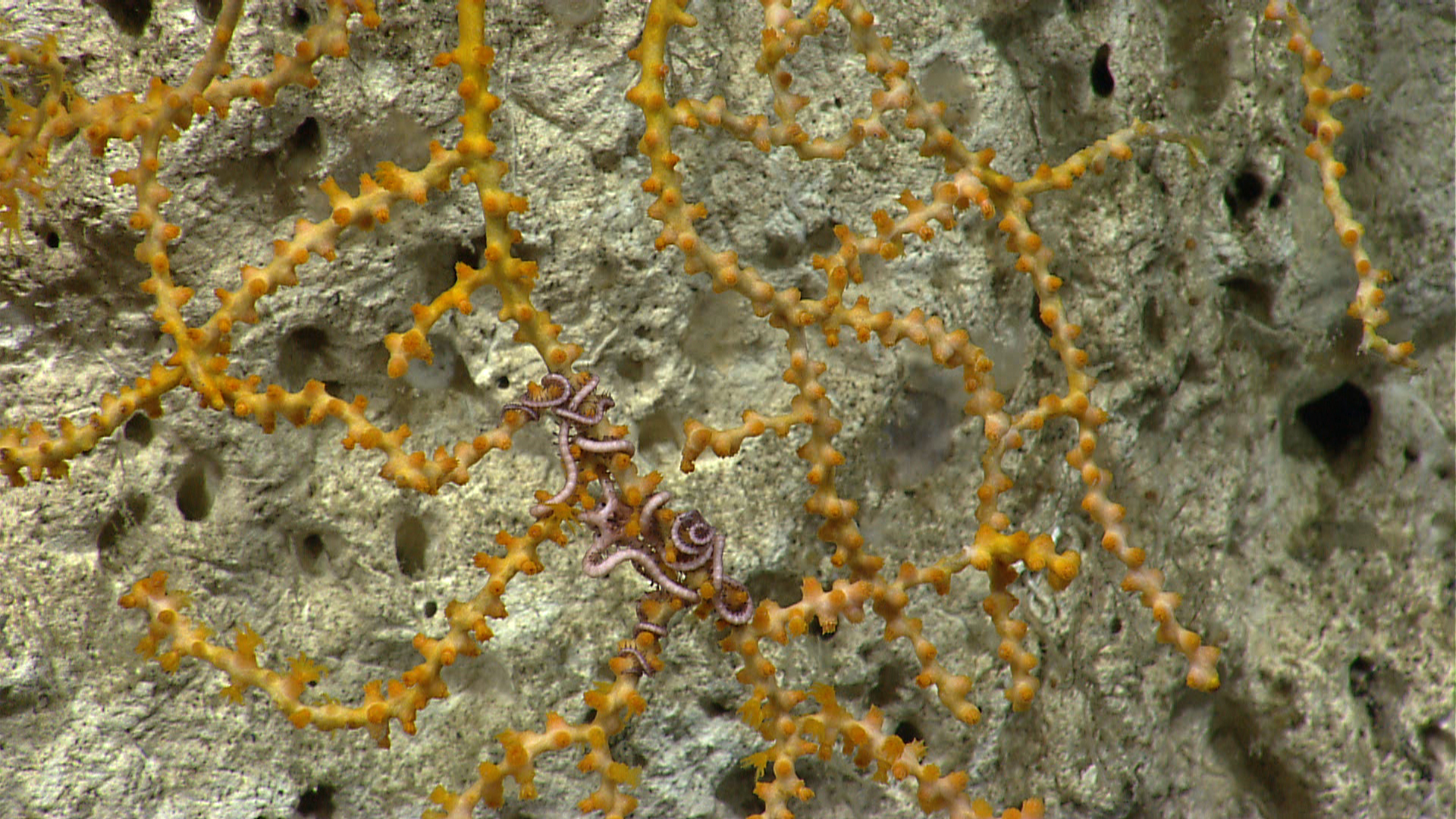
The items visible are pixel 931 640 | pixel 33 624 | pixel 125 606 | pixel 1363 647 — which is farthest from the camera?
pixel 1363 647

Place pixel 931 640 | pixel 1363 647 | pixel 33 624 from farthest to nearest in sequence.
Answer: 1. pixel 1363 647
2. pixel 931 640
3. pixel 33 624

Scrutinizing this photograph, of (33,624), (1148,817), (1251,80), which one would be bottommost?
(1148,817)

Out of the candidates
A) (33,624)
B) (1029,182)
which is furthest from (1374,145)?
(33,624)

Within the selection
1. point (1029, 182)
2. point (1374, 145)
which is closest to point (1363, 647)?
point (1374, 145)

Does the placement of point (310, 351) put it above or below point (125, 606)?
above

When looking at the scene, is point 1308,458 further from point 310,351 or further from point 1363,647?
point 310,351

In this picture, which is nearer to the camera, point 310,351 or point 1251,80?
point 310,351
